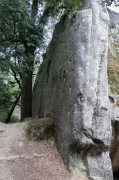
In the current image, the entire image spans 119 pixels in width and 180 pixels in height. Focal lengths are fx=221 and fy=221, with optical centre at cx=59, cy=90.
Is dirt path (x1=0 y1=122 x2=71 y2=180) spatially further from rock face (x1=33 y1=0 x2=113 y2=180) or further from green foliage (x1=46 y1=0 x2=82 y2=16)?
green foliage (x1=46 y1=0 x2=82 y2=16)

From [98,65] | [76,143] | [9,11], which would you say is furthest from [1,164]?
[9,11]

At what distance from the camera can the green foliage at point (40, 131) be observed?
24.3 feet

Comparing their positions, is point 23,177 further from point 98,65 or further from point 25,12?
point 25,12

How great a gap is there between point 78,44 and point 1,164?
4.17 metres

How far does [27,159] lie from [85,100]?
7.68ft

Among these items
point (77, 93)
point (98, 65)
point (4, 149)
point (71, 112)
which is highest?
point (98, 65)

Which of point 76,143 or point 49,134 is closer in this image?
point 76,143

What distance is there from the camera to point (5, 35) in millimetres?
9008

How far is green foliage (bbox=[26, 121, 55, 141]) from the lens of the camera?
7.39m

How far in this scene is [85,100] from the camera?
623 centimetres

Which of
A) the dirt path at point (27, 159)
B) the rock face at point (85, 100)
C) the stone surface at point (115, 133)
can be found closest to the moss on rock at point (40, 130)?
the dirt path at point (27, 159)

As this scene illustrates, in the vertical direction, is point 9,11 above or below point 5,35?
above

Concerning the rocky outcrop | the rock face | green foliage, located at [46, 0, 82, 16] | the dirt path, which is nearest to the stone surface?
the rocky outcrop

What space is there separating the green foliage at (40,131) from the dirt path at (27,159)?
20 centimetres
